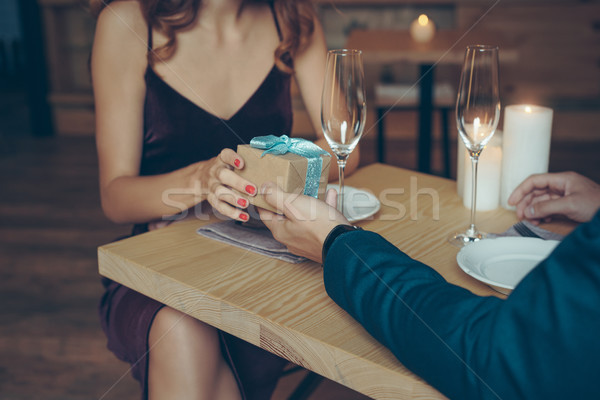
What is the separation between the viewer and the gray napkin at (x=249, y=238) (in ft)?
2.81

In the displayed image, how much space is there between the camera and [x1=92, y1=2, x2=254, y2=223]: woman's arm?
3.44ft

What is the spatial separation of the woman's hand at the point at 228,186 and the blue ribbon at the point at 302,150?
1.8 inches

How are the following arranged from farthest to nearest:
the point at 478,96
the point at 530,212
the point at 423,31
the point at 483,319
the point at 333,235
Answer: the point at 423,31
the point at 530,212
the point at 478,96
the point at 333,235
the point at 483,319

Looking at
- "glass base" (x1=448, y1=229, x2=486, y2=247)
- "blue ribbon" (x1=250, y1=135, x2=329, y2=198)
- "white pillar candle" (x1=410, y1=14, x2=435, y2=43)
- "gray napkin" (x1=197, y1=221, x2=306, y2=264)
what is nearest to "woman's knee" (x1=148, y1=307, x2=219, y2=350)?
"gray napkin" (x1=197, y1=221, x2=306, y2=264)

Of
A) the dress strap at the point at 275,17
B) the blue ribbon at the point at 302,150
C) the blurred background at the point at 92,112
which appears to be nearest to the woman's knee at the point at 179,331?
the blue ribbon at the point at 302,150

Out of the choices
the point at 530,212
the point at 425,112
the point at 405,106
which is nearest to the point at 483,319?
the point at 530,212

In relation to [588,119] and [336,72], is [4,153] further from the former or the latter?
[588,119]

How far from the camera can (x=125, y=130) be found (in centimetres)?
118

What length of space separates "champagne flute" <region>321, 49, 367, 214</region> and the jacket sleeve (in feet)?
0.65

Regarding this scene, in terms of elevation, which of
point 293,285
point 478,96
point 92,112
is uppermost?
point 478,96

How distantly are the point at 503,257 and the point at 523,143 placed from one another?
0.27 meters

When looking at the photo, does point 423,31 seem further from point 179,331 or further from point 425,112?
point 179,331

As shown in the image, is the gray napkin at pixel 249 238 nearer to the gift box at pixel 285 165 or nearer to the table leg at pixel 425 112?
the gift box at pixel 285 165

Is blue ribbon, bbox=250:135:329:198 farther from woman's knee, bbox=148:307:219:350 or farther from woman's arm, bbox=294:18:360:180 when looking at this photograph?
woman's arm, bbox=294:18:360:180
